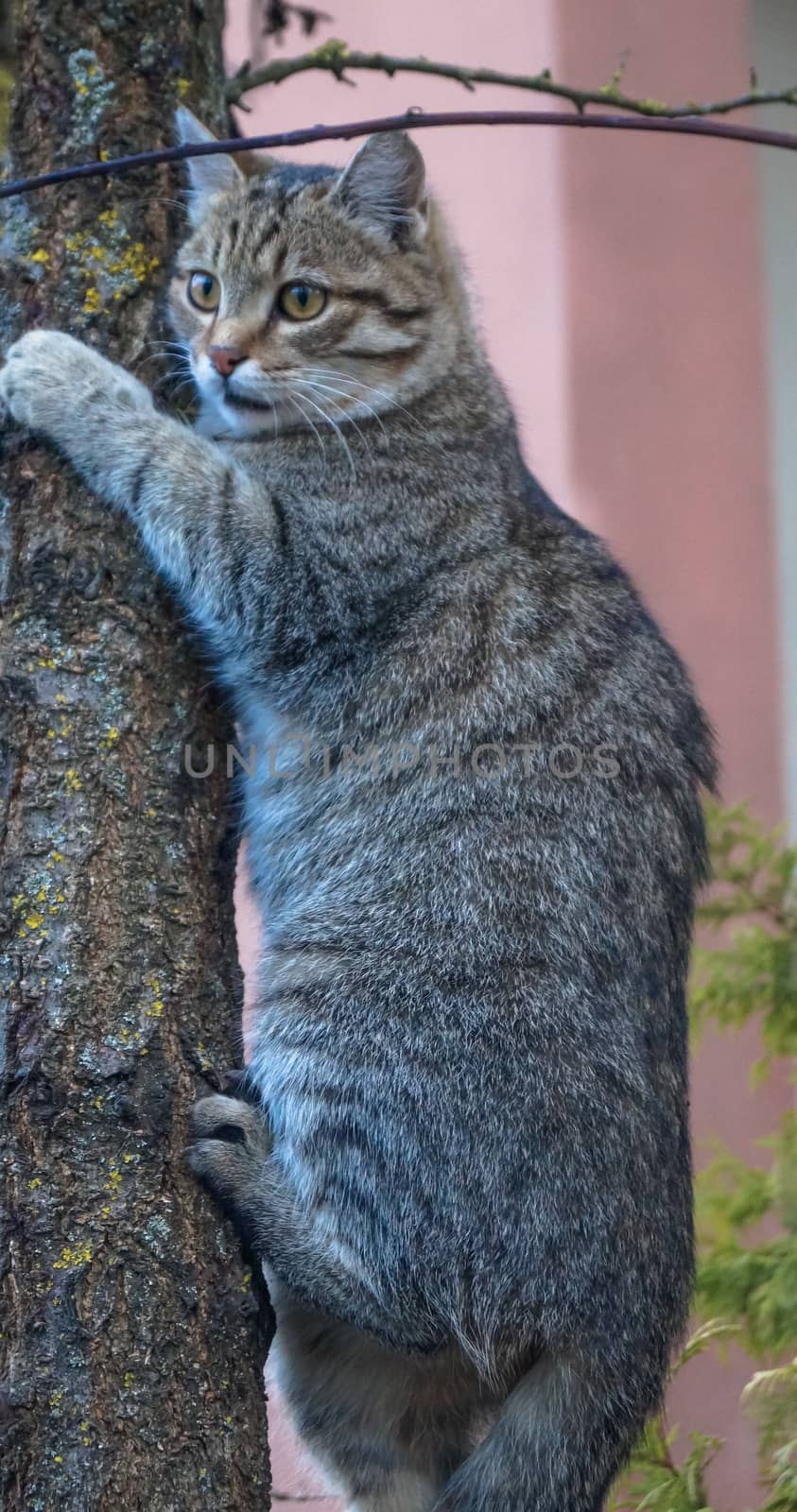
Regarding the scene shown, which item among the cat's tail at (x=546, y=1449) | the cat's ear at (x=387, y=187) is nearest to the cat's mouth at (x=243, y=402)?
the cat's ear at (x=387, y=187)

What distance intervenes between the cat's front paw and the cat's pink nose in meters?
0.23

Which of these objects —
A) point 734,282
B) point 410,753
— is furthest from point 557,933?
point 734,282

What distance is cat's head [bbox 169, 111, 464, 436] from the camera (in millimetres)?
2652

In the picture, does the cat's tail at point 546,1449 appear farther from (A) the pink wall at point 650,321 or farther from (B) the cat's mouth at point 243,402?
(A) the pink wall at point 650,321

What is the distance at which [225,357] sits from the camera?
8.43ft

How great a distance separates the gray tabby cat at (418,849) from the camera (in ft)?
6.84

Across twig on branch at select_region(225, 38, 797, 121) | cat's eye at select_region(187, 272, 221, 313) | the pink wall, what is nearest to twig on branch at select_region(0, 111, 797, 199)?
twig on branch at select_region(225, 38, 797, 121)

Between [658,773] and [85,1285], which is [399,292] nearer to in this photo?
[658,773]

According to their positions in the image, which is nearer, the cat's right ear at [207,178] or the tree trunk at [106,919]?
the tree trunk at [106,919]

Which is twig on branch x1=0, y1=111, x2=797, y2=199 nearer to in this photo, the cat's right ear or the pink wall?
the cat's right ear

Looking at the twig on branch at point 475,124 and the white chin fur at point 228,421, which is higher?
the twig on branch at point 475,124

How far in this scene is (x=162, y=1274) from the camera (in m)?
1.89

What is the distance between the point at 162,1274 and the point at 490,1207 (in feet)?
1.55

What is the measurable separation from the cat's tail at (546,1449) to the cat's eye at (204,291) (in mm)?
1862
